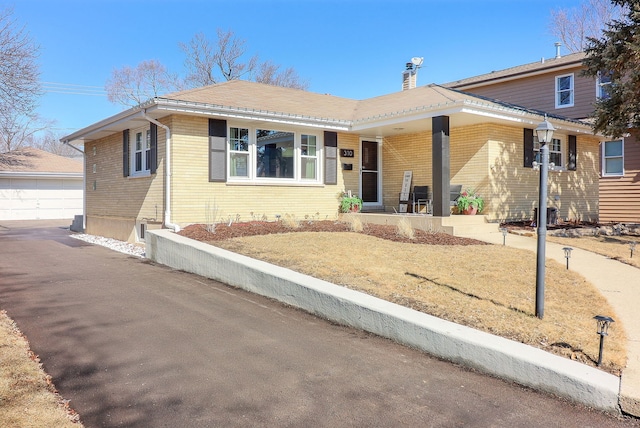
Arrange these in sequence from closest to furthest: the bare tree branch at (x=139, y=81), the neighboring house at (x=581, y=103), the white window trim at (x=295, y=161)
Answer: the white window trim at (x=295, y=161)
the neighboring house at (x=581, y=103)
the bare tree branch at (x=139, y=81)

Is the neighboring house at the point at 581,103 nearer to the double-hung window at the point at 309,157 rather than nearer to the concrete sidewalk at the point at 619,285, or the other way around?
the concrete sidewalk at the point at 619,285

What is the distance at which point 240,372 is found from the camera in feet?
13.2

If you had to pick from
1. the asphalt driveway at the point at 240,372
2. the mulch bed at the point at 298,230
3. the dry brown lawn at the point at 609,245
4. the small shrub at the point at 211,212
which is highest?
the small shrub at the point at 211,212

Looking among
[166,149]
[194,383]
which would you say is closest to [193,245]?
[166,149]

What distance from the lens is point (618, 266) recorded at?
27.5 feet

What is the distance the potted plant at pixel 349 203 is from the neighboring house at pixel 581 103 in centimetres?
939

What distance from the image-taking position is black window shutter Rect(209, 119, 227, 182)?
1190 centimetres

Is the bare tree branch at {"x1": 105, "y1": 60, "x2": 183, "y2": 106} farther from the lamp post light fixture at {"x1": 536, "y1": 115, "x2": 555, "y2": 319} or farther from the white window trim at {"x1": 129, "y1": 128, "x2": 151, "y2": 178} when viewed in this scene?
the lamp post light fixture at {"x1": 536, "y1": 115, "x2": 555, "y2": 319}

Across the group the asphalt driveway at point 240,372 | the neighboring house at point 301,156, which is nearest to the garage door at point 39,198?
the neighboring house at point 301,156

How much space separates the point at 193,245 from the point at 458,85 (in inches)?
703

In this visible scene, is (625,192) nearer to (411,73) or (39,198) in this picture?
(411,73)

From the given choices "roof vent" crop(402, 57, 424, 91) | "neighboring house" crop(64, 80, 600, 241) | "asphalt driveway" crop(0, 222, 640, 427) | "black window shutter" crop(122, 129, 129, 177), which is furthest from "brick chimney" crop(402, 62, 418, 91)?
"asphalt driveway" crop(0, 222, 640, 427)

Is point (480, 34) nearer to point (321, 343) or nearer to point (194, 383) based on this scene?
point (321, 343)

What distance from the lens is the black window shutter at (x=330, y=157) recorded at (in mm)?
14062
